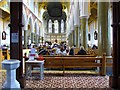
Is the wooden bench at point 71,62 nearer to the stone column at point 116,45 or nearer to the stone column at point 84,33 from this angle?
the stone column at point 116,45

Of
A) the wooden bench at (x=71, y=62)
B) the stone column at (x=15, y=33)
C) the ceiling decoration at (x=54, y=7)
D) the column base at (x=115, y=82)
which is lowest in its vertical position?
the column base at (x=115, y=82)

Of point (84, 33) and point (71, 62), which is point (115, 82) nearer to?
point (71, 62)

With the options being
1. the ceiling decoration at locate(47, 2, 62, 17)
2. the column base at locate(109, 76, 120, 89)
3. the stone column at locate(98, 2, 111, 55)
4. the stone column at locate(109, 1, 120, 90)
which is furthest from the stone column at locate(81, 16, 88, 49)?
the ceiling decoration at locate(47, 2, 62, 17)

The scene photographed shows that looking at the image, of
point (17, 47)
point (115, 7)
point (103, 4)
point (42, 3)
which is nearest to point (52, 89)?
point (17, 47)

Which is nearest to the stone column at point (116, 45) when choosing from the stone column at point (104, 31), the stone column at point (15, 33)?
the stone column at point (15, 33)

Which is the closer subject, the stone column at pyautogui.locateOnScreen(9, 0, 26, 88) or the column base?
the column base

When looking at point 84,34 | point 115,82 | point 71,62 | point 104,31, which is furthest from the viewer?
point 84,34

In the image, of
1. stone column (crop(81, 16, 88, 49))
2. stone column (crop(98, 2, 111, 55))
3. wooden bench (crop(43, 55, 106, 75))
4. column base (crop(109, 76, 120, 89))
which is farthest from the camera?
stone column (crop(81, 16, 88, 49))

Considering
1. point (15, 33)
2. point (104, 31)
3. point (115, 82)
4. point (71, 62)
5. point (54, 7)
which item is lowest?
point (115, 82)

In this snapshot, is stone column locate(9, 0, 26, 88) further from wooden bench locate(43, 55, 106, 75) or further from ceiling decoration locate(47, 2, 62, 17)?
ceiling decoration locate(47, 2, 62, 17)

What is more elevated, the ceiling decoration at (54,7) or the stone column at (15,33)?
the ceiling decoration at (54,7)

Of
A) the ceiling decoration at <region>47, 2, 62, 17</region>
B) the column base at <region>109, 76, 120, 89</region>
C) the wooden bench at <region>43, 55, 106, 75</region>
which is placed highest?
the ceiling decoration at <region>47, 2, 62, 17</region>

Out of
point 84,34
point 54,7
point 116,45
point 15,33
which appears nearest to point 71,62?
point 116,45

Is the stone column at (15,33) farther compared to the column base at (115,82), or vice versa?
the stone column at (15,33)
